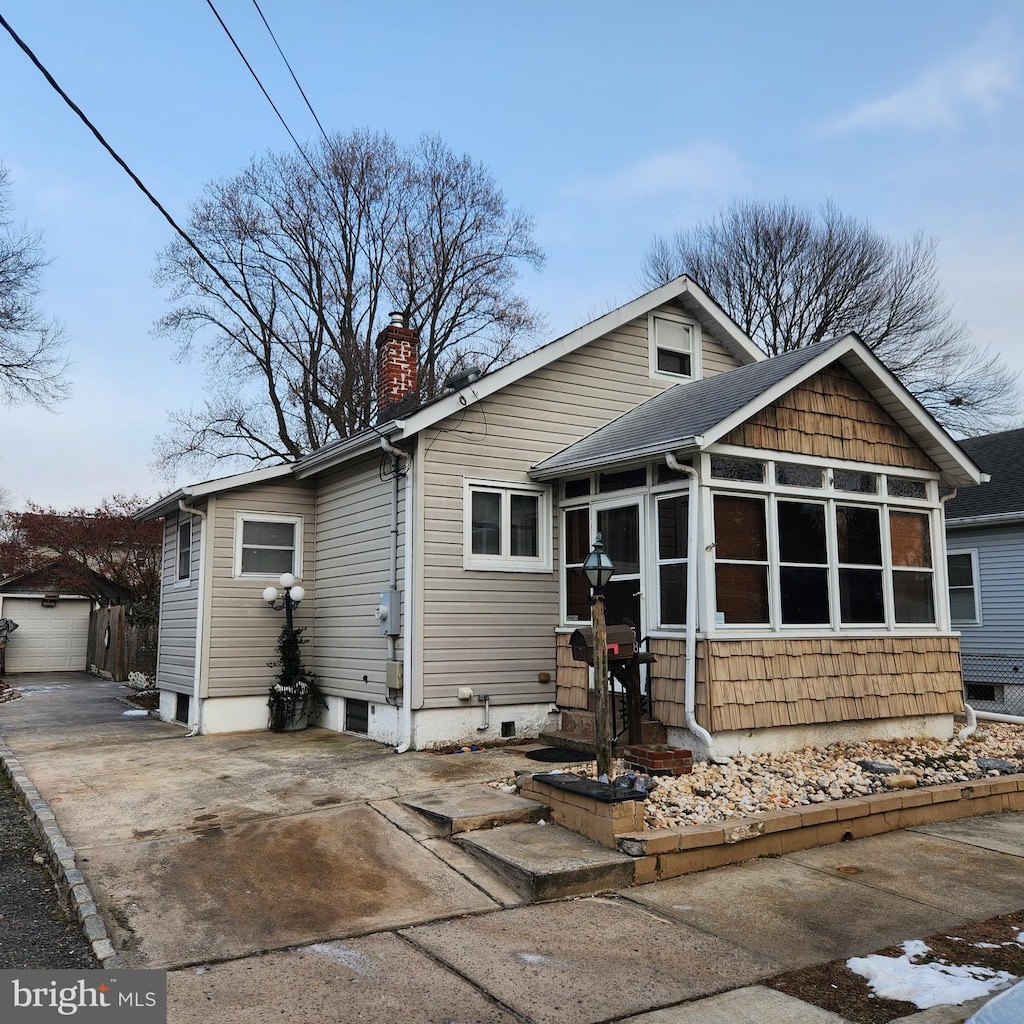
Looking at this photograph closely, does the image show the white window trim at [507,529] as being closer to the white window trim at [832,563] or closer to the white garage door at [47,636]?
the white window trim at [832,563]

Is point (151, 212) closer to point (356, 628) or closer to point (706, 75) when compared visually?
point (356, 628)

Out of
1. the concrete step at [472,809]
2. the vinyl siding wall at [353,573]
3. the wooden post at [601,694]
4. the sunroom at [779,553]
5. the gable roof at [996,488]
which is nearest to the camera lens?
the concrete step at [472,809]

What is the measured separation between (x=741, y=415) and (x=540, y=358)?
3.33 metres

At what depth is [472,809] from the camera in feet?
21.6

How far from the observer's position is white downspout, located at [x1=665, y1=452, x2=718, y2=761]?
7.86 meters

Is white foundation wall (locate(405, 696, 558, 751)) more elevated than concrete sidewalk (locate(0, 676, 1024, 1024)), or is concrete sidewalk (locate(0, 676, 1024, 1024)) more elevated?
white foundation wall (locate(405, 696, 558, 751))

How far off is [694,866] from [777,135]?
11.2 meters

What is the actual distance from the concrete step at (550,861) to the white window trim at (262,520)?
6720mm

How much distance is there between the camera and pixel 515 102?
1010 cm

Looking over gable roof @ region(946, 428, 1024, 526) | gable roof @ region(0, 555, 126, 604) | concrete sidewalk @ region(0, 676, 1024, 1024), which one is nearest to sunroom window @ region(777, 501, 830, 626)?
concrete sidewalk @ region(0, 676, 1024, 1024)

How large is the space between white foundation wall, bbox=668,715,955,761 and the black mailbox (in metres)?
1.29

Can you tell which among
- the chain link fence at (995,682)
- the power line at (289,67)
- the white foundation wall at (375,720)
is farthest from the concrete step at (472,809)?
the chain link fence at (995,682)

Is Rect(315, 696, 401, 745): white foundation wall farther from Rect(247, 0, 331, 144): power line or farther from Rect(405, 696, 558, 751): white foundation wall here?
Rect(247, 0, 331, 144): power line

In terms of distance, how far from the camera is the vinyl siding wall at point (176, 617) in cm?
1188
